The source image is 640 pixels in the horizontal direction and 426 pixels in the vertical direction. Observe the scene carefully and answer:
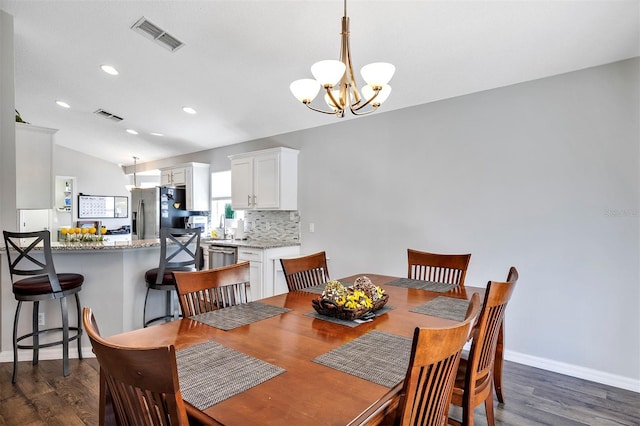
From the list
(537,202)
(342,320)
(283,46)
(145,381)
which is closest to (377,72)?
(342,320)

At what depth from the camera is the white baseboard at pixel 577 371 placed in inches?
97.7

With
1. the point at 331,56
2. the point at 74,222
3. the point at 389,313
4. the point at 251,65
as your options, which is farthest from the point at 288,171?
the point at 74,222

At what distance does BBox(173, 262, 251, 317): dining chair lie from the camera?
1658mm

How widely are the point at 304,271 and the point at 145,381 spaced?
1.64m

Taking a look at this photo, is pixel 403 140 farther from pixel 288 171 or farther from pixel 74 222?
pixel 74 222

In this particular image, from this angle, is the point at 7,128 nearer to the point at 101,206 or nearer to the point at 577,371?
the point at 577,371

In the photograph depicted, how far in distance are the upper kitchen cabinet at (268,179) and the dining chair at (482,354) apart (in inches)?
127

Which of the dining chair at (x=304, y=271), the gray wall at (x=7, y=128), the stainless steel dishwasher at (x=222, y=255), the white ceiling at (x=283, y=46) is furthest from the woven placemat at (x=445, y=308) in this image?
the gray wall at (x=7, y=128)

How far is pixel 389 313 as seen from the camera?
168cm

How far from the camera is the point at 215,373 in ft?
3.38

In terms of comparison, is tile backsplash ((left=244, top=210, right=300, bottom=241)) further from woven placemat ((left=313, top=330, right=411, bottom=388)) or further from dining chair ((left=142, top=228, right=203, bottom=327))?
woven placemat ((left=313, top=330, right=411, bottom=388))

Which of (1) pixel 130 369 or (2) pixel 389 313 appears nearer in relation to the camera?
(1) pixel 130 369

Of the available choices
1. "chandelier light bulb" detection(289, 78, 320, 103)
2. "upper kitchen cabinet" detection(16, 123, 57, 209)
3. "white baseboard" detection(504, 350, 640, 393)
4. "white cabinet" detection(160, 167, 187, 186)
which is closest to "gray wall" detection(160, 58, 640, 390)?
"white baseboard" detection(504, 350, 640, 393)

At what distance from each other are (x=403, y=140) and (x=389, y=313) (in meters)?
2.42
